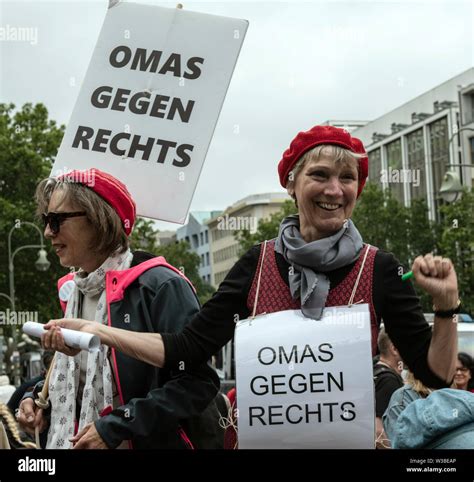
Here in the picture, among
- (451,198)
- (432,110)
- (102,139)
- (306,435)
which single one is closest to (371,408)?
(306,435)

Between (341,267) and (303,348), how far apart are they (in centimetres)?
24

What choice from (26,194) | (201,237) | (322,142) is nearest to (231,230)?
(201,237)

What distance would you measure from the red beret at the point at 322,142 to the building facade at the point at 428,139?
57526mm

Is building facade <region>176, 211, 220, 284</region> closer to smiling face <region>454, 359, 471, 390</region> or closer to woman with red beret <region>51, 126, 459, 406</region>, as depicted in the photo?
smiling face <region>454, 359, 471, 390</region>

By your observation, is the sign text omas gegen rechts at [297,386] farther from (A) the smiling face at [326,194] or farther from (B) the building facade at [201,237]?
(B) the building facade at [201,237]

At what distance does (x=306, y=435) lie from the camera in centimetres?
240

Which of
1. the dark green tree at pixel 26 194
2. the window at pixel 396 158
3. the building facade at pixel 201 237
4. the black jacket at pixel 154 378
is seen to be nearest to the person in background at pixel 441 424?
the black jacket at pixel 154 378

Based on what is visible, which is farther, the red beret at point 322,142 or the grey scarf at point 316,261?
the red beret at point 322,142

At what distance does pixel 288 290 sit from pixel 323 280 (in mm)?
118

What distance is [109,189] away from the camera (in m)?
3.11

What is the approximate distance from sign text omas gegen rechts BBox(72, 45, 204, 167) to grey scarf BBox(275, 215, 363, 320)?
909 mm

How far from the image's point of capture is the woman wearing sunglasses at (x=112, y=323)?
278 cm

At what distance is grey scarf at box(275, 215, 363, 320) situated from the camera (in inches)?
97.6

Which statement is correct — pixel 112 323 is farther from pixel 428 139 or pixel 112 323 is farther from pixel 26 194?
pixel 428 139
